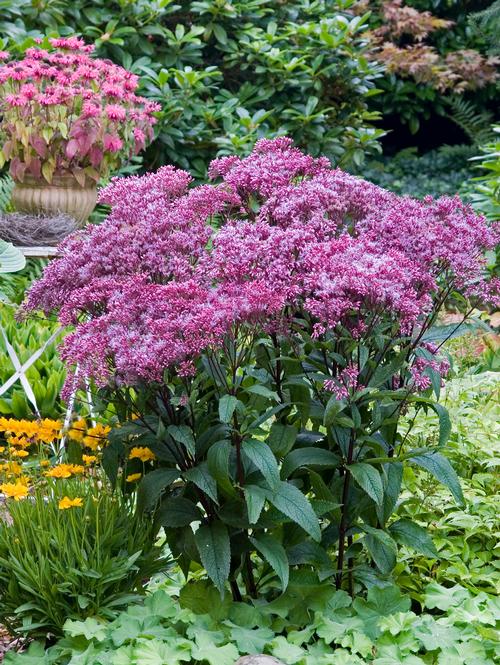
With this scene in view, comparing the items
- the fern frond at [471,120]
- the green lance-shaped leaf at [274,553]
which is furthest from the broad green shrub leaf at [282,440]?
the fern frond at [471,120]

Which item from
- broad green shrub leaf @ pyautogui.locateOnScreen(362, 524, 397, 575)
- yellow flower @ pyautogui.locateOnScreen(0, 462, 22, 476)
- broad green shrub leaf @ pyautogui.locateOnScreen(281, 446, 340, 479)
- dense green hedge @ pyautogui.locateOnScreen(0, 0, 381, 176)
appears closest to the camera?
broad green shrub leaf @ pyautogui.locateOnScreen(281, 446, 340, 479)

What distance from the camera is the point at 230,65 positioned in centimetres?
832

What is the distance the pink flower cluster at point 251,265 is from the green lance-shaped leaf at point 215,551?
0.46 m

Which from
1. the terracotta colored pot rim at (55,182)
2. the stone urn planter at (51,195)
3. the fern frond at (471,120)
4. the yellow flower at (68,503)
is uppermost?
the yellow flower at (68,503)

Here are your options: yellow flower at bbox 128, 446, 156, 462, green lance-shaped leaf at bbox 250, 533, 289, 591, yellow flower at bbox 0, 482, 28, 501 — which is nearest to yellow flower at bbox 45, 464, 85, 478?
yellow flower at bbox 0, 482, 28, 501

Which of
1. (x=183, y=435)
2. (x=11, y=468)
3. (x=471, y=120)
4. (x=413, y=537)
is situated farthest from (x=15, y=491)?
(x=471, y=120)

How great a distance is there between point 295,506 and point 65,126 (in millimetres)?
3363

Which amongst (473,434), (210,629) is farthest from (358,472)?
(473,434)

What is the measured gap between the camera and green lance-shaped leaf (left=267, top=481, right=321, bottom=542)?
218 centimetres

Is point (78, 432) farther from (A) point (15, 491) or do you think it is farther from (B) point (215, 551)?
(B) point (215, 551)

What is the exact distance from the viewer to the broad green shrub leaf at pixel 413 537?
2.52 meters

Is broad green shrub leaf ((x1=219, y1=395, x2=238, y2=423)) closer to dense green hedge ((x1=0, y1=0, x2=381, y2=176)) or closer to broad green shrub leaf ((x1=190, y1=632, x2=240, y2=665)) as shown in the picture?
broad green shrub leaf ((x1=190, y1=632, x2=240, y2=665))

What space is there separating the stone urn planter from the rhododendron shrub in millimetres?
2682

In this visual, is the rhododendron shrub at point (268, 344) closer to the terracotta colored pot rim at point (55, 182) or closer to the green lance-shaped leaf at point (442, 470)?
the green lance-shaped leaf at point (442, 470)
